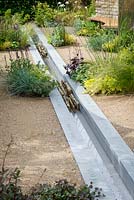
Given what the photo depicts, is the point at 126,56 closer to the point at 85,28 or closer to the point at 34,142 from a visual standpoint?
the point at 34,142

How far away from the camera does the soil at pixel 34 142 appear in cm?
454

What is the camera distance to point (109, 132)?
542 cm

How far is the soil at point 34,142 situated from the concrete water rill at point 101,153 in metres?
0.13

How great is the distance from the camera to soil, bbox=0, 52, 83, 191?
179 inches

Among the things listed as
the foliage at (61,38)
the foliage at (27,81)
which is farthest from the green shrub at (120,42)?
the foliage at (61,38)

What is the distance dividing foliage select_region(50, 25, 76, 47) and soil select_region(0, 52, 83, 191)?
451cm

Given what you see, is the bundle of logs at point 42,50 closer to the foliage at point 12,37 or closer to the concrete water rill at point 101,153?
the foliage at point 12,37

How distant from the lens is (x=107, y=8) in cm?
1377

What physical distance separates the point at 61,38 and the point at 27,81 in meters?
4.44

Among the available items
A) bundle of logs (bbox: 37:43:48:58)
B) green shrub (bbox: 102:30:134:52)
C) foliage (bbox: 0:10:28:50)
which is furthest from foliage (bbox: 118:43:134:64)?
foliage (bbox: 0:10:28:50)

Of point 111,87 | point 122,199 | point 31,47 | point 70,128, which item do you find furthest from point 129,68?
point 31,47

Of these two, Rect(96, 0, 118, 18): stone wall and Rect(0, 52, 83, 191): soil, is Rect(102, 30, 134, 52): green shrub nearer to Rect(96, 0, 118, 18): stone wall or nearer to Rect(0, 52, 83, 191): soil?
Rect(0, 52, 83, 191): soil

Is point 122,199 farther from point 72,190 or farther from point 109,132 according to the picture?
point 109,132

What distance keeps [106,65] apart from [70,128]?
175cm
